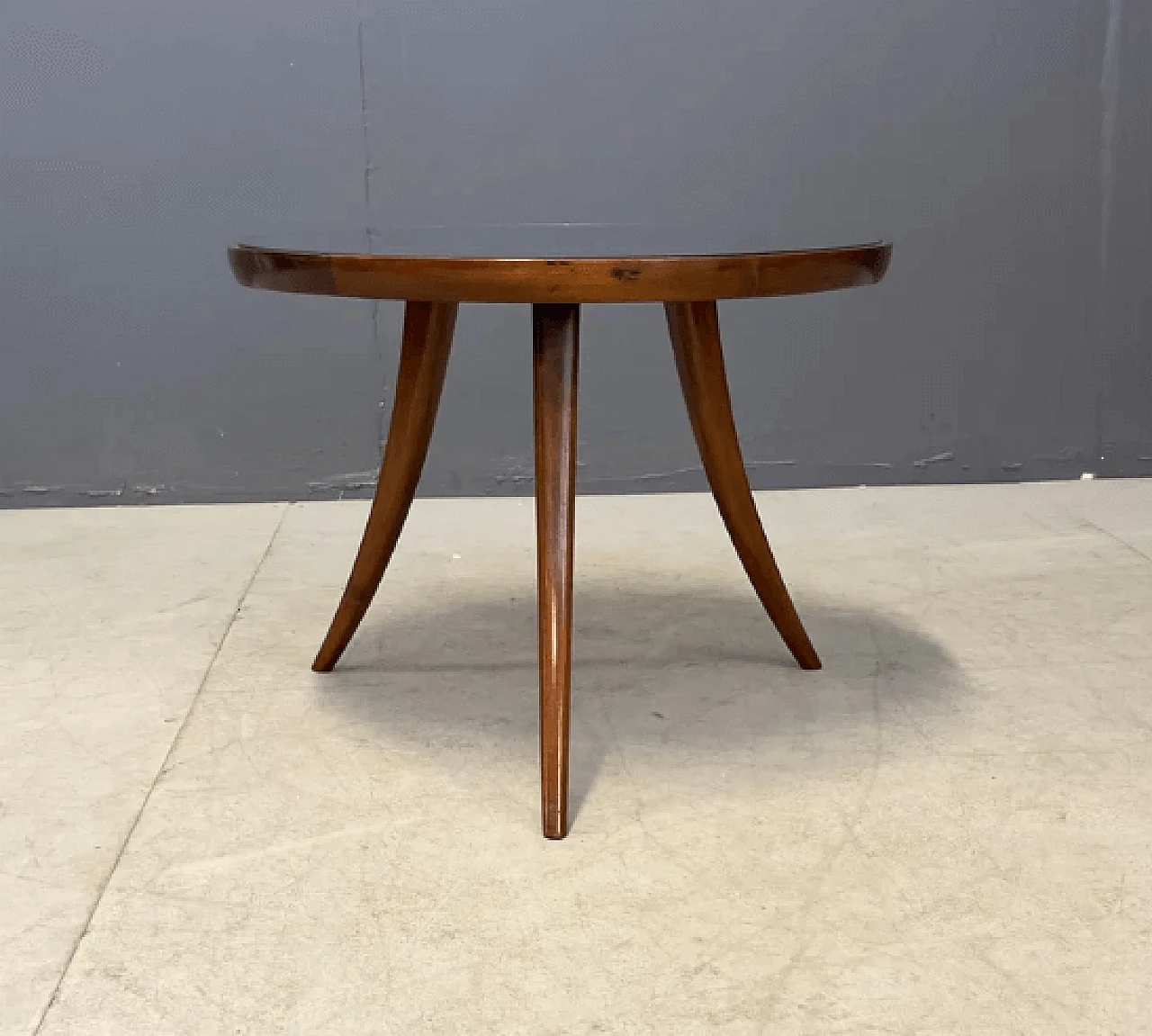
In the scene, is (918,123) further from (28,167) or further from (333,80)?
(28,167)

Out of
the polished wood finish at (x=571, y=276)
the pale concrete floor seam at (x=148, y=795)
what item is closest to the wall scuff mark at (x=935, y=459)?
the pale concrete floor seam at (x=148, y=795)

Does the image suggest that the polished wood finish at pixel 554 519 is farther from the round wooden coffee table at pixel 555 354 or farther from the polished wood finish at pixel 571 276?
the polished wood finish at pixel 571 276

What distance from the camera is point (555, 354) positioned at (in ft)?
4.33

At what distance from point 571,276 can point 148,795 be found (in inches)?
25.5

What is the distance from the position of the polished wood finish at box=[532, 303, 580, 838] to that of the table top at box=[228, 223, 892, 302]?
0.09 meters

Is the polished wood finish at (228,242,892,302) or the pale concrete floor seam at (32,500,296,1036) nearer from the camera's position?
the pale concrete floor seam at (32,500,296,1036)

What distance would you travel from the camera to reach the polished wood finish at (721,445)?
1.60 meters

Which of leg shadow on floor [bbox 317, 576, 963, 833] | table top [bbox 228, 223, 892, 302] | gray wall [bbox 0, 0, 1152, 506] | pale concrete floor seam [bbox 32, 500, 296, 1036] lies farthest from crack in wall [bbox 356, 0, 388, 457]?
table top [bbox 228, 223, 892, 302]

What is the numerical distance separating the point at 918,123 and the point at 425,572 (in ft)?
3.95

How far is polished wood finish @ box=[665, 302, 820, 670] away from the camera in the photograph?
1.60 m

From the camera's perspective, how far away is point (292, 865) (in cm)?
124

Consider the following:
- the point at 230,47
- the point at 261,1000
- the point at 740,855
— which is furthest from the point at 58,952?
the point at 230,47

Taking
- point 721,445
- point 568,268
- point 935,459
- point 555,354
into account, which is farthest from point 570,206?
point 568,268

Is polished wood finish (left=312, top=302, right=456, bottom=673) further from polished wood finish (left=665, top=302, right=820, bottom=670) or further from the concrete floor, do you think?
polished wood finish (left=665, top=302, right=820, bottom=670)
